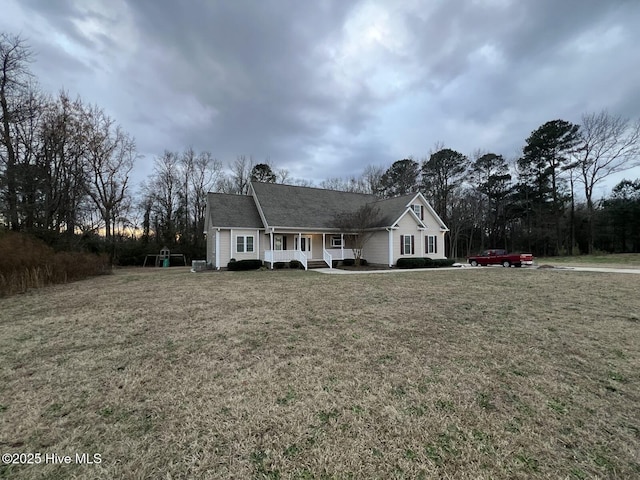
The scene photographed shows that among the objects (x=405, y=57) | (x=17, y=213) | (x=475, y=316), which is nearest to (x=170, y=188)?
(x=17, y=213)

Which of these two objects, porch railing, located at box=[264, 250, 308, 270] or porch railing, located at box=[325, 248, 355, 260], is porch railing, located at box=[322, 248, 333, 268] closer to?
porch railing, located at box=[325, 248, 355, 260]

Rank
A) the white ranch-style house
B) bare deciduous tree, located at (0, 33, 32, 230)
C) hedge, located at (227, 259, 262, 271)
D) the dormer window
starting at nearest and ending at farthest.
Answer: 1. bare deciduous tree, located at (0, 33, 32, 230)
2. hedge, located at (227, 259, 262, 271)
3. the white ranch-style house
4. the dormer window

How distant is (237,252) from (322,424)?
17562 millimetres

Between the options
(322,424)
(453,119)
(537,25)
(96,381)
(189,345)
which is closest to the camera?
(322,424)

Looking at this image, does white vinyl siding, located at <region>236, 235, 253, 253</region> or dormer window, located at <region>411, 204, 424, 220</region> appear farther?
dormer window, located at <region>411, 204, 424, 220</region>

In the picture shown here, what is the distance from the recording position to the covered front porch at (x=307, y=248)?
19141 millimetres

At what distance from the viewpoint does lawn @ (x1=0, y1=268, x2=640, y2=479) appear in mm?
2240

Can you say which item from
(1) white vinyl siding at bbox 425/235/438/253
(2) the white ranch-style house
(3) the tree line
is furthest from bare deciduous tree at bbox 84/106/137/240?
(1) white vinyl siding at bbox 425/235/438/253

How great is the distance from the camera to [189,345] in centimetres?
480

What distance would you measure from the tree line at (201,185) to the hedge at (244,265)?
34.0 feet

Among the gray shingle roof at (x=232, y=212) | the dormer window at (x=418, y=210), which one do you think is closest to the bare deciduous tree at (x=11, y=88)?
the gray shingle roof at (x=232, y=212)

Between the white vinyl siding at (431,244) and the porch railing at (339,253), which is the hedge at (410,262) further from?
the porch railing at (339,253)

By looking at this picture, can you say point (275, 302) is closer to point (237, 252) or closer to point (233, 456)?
point (233, 456)

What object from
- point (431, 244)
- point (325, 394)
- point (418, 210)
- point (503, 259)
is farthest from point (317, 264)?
point (325, 394)
